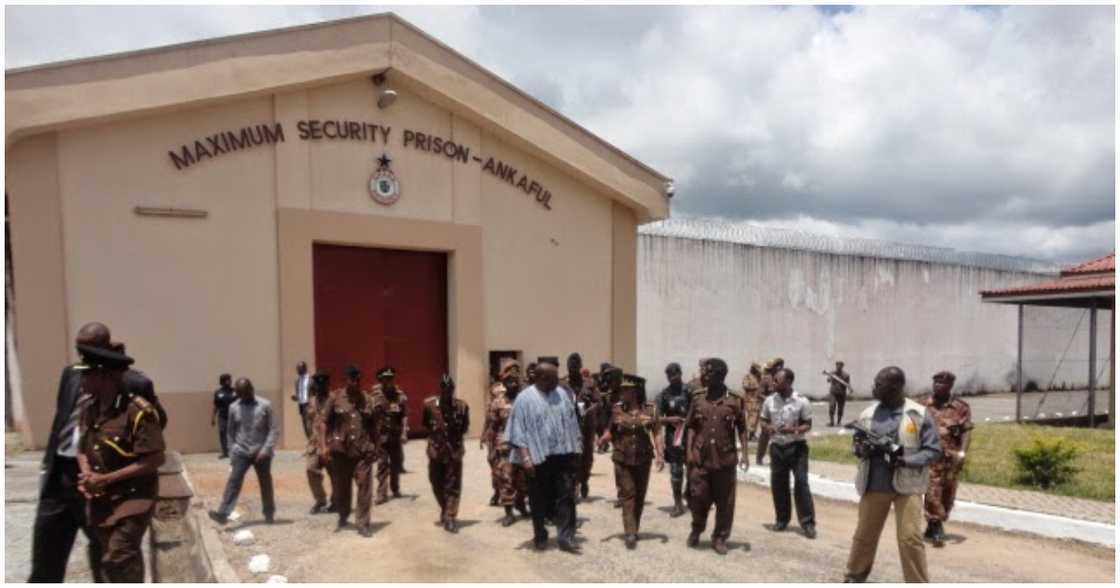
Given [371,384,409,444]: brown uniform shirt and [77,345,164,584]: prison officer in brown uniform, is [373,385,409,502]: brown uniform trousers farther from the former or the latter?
[77,345,164,584]: prison officer in brown uniform

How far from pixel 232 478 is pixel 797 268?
17853 mm

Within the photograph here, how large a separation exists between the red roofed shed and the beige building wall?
8049mm

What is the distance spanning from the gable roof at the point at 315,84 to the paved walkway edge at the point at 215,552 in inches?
221

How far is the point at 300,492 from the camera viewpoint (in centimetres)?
814

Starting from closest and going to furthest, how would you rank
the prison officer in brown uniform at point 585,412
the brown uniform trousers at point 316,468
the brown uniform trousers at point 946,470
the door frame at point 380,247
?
1. the brown uniform trousers at point 946,470
2. the brown uniform trousers at point 316,468
3. the prison officer in brown uniform at point 585,412
4. the door frame at point 380,247

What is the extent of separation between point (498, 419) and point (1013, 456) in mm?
7160

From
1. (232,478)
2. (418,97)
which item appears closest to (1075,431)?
(418,97)

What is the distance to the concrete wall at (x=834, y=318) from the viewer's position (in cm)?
1898

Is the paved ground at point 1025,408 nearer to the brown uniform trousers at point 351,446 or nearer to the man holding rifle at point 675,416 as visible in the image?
the man holding rifle at point 675,416

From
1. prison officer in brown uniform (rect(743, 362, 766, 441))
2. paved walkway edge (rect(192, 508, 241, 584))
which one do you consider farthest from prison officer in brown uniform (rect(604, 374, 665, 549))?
prison officer in brown uniform (rect(743, 362, 766, 441))

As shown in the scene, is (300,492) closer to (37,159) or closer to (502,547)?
(502,547)

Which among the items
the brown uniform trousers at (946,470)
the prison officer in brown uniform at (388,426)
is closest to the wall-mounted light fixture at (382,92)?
the prison officer in brown uniform at (388,426)

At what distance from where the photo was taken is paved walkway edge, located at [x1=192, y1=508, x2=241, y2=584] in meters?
5.09

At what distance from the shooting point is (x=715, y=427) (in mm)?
5902
